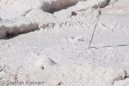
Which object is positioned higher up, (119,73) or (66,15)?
(119,73)

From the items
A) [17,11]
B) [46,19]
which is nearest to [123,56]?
[46,19]

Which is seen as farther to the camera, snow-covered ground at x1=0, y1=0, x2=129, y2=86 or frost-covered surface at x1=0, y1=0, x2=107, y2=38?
frost-covered surface at x1=0, y1=0, x2=107, y2=38

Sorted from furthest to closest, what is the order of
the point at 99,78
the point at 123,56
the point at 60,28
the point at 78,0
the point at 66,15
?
the point at 78,0
the point at 66,15
the point at 60,28
the point at 123,56
the point at 99,78

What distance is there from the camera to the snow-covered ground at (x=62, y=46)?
4.90m

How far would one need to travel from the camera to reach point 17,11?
11359 mm

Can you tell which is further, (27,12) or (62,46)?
(27,12)

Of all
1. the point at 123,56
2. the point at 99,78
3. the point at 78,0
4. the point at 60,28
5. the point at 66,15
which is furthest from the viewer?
the point at 78,0

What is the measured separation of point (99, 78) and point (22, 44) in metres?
3.88

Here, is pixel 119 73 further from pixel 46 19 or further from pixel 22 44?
pixel 46 19

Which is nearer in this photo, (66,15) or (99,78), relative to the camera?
(99,78)

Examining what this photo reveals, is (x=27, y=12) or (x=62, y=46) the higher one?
(x=62, y=46)

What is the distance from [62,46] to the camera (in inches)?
316

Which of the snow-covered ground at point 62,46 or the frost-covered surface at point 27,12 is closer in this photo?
the snow-covered ground at point 62,46

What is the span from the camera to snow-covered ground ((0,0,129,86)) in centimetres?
490
